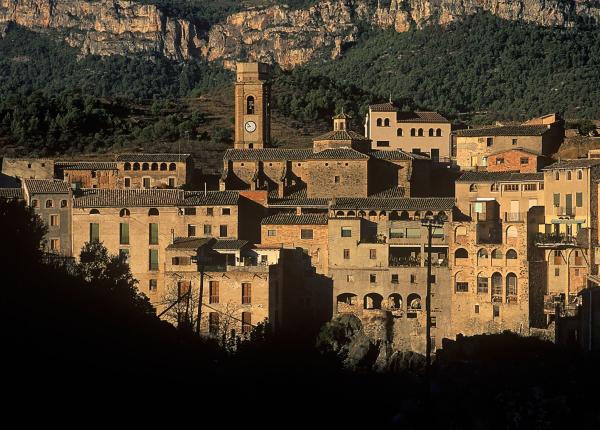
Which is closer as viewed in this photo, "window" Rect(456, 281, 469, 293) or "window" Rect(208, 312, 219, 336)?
"window" Rect(208, 312, 219, 336)

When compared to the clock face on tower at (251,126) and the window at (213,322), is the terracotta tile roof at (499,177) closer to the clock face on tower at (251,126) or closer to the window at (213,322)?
the window at (213,322)

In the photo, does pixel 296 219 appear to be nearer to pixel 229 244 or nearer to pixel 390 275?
pixel 229 244

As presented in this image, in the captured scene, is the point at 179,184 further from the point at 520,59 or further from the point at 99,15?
the point at 99,15

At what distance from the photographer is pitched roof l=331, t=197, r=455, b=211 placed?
5600 cm

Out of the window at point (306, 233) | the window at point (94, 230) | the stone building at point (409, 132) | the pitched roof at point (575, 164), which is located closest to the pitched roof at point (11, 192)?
the window at point (94, 230)

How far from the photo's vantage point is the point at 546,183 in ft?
184

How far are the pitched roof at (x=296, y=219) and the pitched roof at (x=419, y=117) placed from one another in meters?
15.2

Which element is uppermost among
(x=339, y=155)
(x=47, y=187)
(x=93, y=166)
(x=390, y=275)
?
(x=339, y=155)

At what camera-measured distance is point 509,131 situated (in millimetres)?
64375

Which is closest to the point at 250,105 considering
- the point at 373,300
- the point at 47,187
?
the point at 47,187

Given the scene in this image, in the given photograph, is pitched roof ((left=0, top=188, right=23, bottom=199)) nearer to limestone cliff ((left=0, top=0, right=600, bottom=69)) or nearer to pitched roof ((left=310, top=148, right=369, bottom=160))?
pitched roof ((left=310, top=148, right=369, bottom=160))

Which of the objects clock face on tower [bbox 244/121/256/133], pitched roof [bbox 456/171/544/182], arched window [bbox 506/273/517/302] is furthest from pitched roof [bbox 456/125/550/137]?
arched window [bbox 506/273/517/302]

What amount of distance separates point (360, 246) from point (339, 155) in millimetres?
6866

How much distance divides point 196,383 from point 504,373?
13403 millimetres
